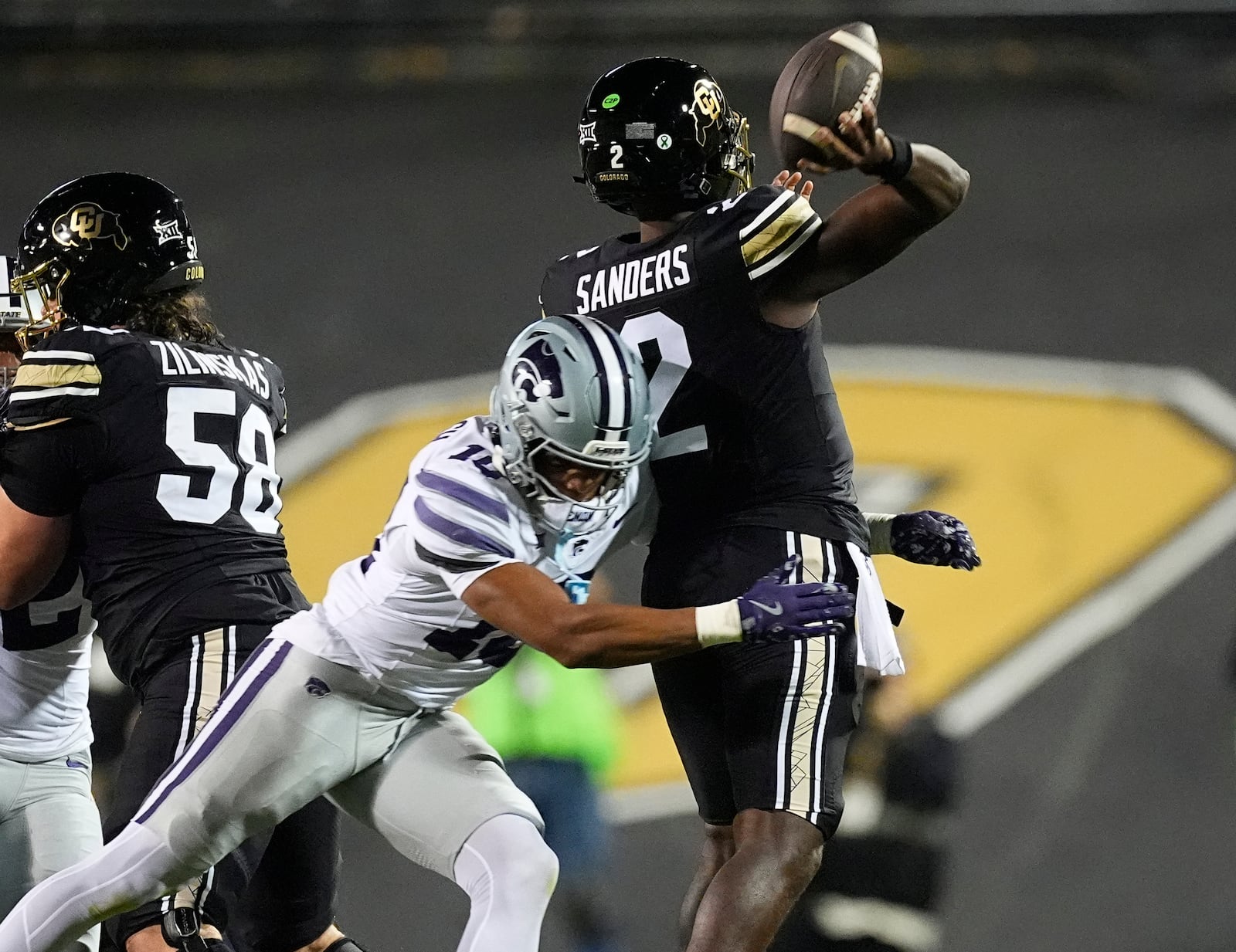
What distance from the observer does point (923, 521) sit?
3127mm

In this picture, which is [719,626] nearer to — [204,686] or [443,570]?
[443,570]

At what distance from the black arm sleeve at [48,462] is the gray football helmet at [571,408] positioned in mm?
829

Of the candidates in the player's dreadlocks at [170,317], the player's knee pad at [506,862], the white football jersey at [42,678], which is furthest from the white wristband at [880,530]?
the white football jersey at [42,678]

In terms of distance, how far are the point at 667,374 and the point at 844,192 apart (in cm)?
361

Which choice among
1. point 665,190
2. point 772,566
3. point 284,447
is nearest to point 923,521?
point 772,566

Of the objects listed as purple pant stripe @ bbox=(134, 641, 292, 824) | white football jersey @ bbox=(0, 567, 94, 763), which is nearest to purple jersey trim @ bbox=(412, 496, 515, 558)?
purple pant stripe @ bbox=(134, 641, 292, 824)

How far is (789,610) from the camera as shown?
245cm

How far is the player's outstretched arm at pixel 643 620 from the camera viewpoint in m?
2.45

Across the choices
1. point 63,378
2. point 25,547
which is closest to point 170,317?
point 63,378

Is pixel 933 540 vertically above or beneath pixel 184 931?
above

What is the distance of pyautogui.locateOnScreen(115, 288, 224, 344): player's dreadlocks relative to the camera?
315 centimetres

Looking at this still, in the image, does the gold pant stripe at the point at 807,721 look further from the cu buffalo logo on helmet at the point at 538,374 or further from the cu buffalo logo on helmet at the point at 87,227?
the cu buffalo logo on helmet at the point at 87,227

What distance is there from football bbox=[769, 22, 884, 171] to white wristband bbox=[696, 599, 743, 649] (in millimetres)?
768

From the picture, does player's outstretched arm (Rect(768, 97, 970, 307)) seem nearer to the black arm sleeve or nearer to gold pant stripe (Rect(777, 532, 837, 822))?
gold pant stripe (Rect(777, 532, 837, 822))
